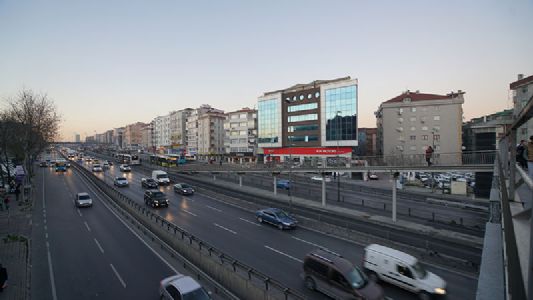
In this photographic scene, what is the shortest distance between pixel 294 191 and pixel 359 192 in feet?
34.4

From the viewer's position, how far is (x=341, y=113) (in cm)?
6419

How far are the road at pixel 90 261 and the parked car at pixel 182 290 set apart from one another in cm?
143

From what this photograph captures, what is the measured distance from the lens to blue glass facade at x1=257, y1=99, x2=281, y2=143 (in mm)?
77875

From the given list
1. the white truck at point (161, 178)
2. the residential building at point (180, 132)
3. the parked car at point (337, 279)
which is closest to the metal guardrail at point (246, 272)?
the parked car at point (337, 279)

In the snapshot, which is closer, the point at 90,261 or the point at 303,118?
the point at 90,261

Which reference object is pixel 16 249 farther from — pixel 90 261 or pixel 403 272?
pixel 403 272

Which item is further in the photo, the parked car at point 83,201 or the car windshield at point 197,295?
the parked car at point 83,201

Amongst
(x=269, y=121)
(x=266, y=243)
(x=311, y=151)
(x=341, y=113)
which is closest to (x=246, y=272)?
(x=266, y=243)

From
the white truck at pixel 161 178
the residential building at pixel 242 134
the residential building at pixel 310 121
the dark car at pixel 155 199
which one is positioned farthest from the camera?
the residential building at pixel 242 134

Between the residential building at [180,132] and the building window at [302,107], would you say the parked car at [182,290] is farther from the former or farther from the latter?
the residential building at [180,132]

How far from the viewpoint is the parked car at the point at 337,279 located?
1143cm

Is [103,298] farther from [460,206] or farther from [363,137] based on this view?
[363,137]

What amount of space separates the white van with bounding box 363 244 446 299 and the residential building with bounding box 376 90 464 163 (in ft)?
191

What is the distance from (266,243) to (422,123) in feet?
202
